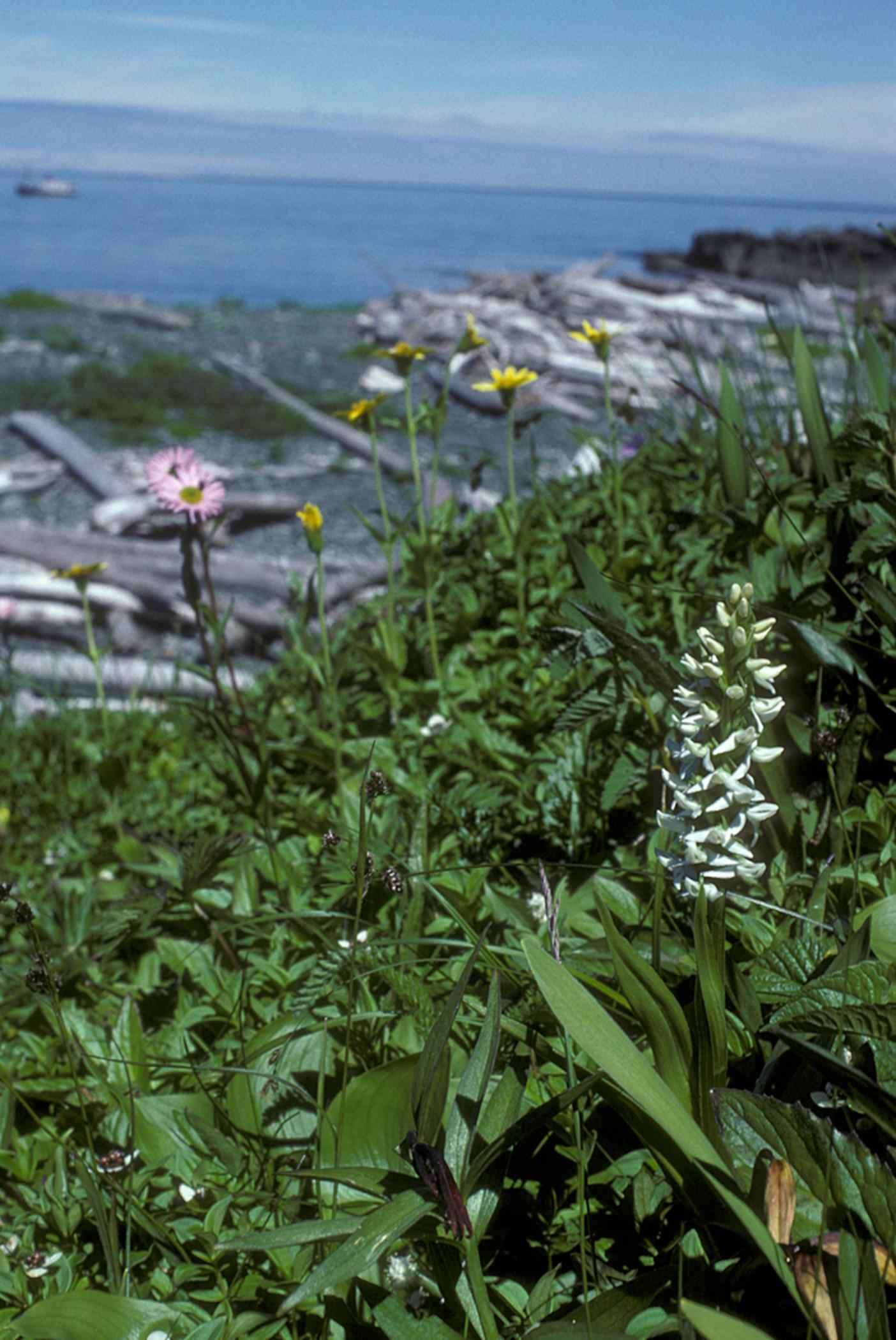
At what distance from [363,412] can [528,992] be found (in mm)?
1695

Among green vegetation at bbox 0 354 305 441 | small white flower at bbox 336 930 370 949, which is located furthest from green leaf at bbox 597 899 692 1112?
green vegetation at bbox 0 354 305 441

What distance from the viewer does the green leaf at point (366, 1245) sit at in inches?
Answer: 44.2

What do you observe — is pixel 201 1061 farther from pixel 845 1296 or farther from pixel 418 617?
pixel 418 617

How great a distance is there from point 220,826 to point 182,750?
928 mm

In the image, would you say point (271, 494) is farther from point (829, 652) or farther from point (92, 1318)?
point (92, 1318)

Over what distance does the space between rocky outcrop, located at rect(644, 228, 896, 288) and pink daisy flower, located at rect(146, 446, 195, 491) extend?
17733 millimetres

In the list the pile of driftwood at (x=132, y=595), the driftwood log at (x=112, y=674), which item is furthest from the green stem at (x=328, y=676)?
the pile of driftwood at (x=132, y=595)

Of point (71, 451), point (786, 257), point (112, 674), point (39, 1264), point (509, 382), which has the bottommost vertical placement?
point (112, 674)

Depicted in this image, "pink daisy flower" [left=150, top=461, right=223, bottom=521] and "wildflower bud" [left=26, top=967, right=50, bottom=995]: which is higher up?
"pink daisy flower" [left=150, top=461, right=223, bottom=521]

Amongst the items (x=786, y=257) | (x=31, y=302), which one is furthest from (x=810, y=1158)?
(x=786, y=257)

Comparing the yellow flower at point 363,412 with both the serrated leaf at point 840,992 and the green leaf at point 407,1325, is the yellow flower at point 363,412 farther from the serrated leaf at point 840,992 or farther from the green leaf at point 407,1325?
the green leaf at point 407,1325

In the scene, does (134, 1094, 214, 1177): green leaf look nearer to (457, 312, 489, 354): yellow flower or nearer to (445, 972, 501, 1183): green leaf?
(445, 972, 501, 1183): green leaf

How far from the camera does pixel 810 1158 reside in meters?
1.14

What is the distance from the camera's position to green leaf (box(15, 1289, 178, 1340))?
4.23ft
